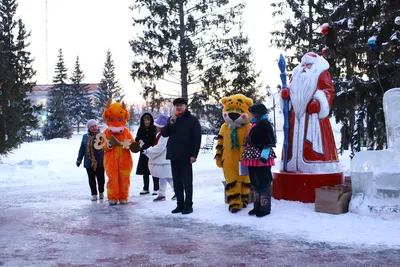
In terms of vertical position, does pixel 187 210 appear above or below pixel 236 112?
below

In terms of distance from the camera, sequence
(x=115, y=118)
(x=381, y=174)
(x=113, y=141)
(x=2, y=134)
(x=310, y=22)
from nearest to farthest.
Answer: (x=381, y=174) < (x=113, y=141) < (x=115, y=118) < (x=2, y=134) < (x=310, y=22)

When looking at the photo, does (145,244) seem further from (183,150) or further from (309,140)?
(309,140)

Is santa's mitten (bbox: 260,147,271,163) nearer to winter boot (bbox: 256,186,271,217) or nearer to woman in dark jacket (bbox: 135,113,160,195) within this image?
winter boot (bbox: 256,186,271,217)

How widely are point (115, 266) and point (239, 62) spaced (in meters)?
19.4

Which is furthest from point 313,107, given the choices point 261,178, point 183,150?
point 183,150

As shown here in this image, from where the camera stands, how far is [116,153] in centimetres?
863

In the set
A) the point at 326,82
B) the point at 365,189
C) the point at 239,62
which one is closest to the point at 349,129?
the point at 239,62

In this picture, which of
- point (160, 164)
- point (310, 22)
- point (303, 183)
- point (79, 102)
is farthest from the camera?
point (79, 102)

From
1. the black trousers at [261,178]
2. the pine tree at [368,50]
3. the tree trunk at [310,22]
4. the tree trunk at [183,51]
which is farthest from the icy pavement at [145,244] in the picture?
the tree trunk at [310,22]

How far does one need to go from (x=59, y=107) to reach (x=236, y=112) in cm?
4995

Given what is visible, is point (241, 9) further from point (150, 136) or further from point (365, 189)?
point (365, 189)

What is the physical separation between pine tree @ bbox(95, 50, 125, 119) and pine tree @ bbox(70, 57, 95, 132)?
54.8 inches

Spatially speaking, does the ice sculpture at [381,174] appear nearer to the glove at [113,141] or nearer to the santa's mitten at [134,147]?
the santa's mitten at [134,147]

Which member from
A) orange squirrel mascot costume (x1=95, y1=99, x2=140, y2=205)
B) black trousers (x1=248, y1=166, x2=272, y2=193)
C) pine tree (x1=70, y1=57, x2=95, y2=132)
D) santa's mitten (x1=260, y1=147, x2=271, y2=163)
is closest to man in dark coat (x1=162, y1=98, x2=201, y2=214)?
black trousers (x1=248, y1=166, x2=272, y2=193)
